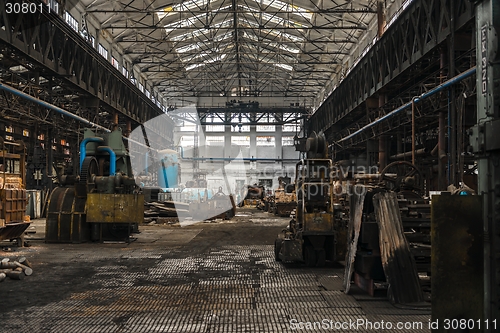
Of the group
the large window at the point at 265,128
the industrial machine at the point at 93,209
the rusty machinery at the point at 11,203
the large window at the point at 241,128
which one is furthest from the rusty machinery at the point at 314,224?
the large window at the point at 241,128

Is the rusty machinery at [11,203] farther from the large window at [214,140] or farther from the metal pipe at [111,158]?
the large window at [214,140]

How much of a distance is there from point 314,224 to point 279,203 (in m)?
15.0

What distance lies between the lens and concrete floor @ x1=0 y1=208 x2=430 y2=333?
16.1 ft

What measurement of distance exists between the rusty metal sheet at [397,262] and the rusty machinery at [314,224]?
222 cm

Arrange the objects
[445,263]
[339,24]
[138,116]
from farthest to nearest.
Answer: [138,116] → [339,24] → [445,263]

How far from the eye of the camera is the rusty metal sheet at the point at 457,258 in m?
2.82

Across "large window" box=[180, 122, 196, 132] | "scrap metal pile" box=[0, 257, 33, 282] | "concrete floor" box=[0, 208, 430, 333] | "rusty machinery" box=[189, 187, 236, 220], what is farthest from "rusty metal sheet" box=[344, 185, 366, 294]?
"large window" box=[180, 122, 196, 132]

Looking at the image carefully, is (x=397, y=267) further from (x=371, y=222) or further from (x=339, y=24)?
(x=339, y=24)

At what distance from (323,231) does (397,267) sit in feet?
8.47

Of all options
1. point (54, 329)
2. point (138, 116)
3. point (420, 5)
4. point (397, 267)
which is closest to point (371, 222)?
point (397, 267)

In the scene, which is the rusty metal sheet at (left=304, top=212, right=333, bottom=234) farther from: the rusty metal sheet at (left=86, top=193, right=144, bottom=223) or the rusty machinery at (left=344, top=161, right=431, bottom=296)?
the rusty metal sheet at (left=86, top=193, right=144, bottom=223)

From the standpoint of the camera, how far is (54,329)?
4715 mm

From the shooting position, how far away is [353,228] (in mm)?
6609

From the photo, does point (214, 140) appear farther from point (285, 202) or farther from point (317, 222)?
point (317, 222)
